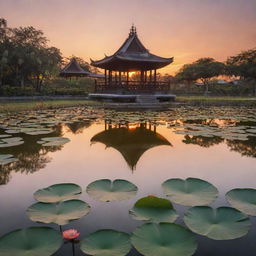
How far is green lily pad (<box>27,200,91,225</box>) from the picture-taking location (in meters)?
1.52

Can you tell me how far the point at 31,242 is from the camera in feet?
4.23

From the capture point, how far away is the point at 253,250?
1362 mm

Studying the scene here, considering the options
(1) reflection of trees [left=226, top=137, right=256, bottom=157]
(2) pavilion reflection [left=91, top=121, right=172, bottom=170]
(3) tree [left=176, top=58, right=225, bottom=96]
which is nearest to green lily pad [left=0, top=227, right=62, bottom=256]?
(2) pavilion reflection [left=91, top=121, right=172, bottom=170]

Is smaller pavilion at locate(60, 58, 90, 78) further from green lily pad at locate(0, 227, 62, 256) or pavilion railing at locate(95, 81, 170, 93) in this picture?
green lily pad at locate(0, 227, 62, 256)

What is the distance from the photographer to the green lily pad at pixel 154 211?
1541 millimetres

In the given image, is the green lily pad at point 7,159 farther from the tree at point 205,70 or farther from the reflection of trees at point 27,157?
the tree at point 205,70

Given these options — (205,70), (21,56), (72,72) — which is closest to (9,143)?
(21,56)

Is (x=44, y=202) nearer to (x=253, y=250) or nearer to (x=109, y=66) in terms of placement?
(x=253, y=250)

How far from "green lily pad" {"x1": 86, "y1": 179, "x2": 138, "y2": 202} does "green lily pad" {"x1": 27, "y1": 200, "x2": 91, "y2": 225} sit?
251 mm

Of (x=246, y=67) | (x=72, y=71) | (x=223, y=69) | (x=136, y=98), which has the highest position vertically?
(x=246, y=67)

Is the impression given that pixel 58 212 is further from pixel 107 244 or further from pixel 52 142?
pixel 52 142

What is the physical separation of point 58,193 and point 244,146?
348 cm

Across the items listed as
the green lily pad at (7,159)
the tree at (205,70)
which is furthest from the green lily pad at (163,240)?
the tree at (205,70)

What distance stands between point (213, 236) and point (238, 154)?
261 centimetres
